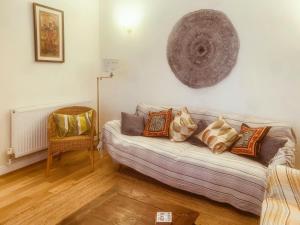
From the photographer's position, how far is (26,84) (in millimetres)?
3098

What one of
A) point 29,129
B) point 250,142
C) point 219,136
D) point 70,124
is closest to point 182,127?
point 219,136

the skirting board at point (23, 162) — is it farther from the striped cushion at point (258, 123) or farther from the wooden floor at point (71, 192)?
the striped cushion at point (258, 123)

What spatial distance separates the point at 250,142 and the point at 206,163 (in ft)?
1.65

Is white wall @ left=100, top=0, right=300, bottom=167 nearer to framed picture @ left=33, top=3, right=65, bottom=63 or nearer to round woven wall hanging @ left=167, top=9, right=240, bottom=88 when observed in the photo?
round woven wall hanging @ left=167, top=9, right=240, bottom=88

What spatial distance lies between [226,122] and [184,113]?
1.64 feet

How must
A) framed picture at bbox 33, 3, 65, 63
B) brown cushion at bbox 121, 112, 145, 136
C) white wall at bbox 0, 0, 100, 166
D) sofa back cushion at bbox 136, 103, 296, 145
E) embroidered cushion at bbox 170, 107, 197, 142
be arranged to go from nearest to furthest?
sofa back cushion at bbox 136, 103, 296, 145, white wall at bbox 0, 0, 100, 166, embroidered cushion at bbox 170, 107, 197, 142, framed picture at bbox 33, 3, 65, 63, brown cushion at bbox 121, 112, 145, 136

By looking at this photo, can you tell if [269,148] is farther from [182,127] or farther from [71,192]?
[71,192]

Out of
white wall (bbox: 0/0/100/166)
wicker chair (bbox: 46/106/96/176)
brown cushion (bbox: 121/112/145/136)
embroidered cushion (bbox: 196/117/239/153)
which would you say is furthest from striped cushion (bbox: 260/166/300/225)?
white wall (bbox: 0/0/100/166)

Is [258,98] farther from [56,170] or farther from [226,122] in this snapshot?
[56,170]

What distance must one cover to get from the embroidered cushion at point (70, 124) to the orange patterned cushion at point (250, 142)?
1788 mm

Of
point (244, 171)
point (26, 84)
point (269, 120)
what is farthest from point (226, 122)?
point (26, 84)

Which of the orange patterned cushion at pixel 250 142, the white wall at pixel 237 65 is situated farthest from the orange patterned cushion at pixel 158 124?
the orange patterned cushion at pixel 250 142

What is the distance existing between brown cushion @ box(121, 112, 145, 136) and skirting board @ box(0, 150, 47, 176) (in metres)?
1.17

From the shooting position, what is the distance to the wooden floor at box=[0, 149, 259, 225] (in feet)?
7.45
